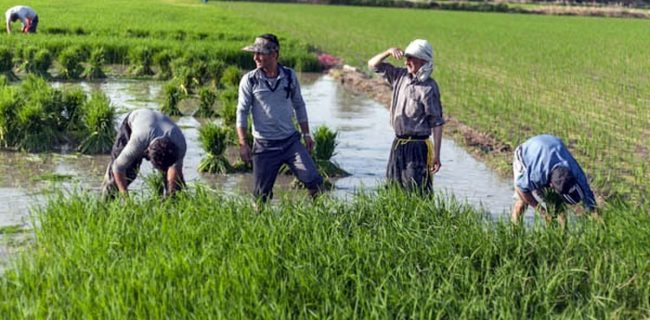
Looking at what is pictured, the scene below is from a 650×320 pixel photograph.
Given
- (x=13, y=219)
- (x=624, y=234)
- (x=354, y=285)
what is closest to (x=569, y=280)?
(x=624, y=234)

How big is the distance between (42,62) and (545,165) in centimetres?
1319

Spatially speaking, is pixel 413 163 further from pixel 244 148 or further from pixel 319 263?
pixel 319 263

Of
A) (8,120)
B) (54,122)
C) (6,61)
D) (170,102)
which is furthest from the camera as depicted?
(6,61)

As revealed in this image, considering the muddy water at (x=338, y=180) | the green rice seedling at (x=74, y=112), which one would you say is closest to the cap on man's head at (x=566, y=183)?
the muddy water at (x=338, y=180)

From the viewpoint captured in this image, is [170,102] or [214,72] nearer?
[170,102]

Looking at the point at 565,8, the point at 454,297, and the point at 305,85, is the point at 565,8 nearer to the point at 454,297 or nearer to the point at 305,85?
the point at 305,85

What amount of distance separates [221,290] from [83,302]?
24.3 inches

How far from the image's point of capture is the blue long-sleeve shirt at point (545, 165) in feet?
19.2

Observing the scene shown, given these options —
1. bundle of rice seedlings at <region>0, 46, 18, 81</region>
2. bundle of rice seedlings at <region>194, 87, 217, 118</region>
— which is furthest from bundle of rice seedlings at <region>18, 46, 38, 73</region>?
bundle of rice seedlings at <region>194, 87, 217, 118</region>

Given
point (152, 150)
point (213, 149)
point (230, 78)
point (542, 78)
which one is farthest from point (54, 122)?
point (542, 78)

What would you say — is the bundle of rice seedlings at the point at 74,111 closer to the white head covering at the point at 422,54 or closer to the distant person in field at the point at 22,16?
the white head covering at the point at 422,54

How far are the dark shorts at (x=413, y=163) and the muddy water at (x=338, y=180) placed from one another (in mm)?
292

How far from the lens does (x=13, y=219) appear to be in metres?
7.21

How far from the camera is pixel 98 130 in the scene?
33.7 feet
